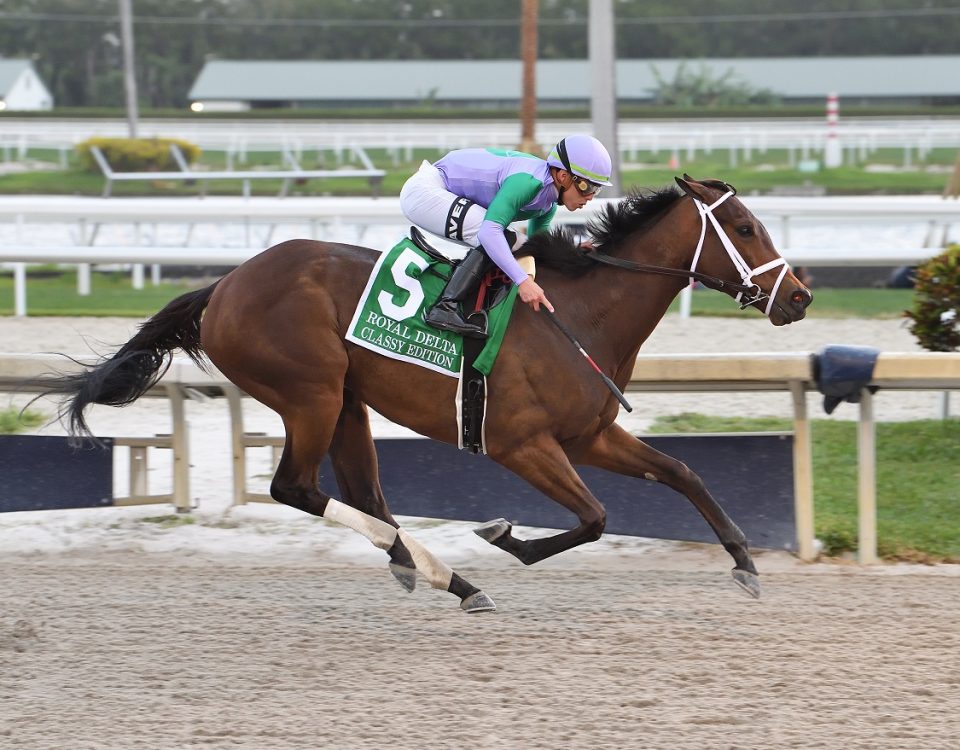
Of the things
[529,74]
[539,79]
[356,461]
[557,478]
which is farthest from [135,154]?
[557,478]

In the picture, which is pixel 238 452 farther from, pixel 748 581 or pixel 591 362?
pixel 748 581

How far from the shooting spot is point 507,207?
4254 mm

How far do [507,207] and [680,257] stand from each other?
0.60m

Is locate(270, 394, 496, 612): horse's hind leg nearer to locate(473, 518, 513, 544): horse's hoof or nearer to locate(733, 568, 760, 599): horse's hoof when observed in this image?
locate(473, 518, 513, 544): horse's hoof

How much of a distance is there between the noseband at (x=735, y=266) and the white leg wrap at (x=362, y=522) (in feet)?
3.84

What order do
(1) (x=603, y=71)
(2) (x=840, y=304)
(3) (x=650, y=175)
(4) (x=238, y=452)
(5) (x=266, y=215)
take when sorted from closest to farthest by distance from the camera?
(4) (x=238, y=452), (5) (x=266, y=215), (2) (x=840, y=304), (1) (x=603, y=71), (3) (x=650, y=175)

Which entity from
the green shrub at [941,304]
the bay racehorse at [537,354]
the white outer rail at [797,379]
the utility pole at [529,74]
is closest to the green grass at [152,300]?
the green shrub at [941,304]

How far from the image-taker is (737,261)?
4262 millimetres

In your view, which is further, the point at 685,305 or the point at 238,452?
the point at 685,305

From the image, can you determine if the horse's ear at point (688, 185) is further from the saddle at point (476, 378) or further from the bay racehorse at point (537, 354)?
the saddle at point (476, 378)

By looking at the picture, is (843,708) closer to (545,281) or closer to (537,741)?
(537,741)

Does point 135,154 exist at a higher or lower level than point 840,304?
higher

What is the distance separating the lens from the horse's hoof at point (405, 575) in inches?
180

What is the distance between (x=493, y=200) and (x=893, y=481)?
257 cm
